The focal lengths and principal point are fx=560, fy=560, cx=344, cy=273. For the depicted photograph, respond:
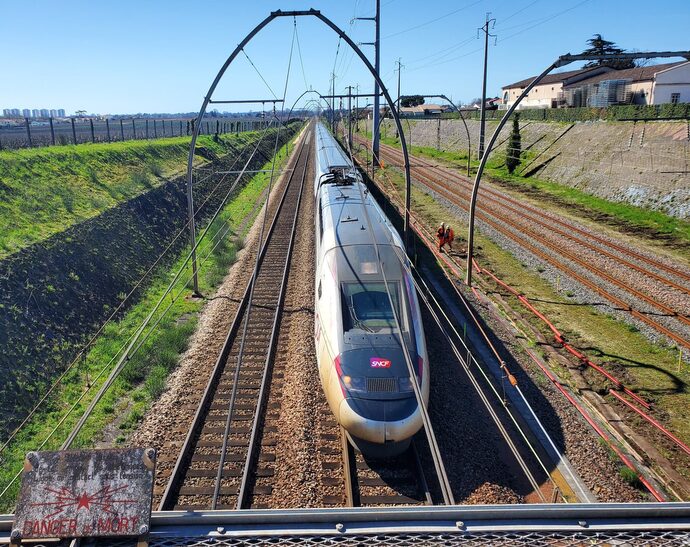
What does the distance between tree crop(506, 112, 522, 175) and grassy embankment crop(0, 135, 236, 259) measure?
24888mm

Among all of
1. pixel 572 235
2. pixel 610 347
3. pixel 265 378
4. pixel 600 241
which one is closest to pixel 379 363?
pixel 265 378

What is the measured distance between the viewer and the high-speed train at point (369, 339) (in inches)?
343

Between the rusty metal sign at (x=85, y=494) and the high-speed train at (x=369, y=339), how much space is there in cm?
467

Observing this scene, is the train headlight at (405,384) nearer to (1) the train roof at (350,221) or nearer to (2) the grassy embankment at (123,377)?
(1) the train roof at (350,221)

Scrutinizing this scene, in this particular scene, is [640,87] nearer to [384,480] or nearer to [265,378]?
[265,378]

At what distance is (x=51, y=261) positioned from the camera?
55.2ft

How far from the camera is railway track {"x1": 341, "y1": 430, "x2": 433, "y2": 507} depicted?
327 inches

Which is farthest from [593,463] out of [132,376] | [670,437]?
[132,376]

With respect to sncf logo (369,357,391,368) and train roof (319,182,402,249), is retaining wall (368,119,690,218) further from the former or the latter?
sncf logo (369,357,391,368)

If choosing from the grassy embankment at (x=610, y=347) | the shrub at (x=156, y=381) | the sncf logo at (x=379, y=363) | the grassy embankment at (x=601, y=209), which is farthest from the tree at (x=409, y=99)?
the sncf logo at (x=379, y=363)

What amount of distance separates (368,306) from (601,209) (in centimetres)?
2357

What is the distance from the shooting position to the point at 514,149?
4309cm

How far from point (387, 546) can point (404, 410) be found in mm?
4632

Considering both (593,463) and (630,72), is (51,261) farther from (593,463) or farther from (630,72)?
(630,72)
